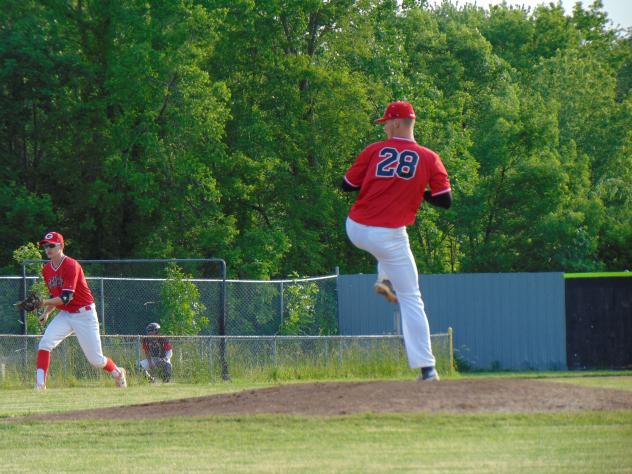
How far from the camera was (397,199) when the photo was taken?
376 inches

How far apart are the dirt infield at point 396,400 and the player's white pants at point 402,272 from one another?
1.19 feet

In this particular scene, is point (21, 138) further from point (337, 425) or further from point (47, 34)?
point (337, 425)

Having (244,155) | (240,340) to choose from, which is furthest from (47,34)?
(240,340)

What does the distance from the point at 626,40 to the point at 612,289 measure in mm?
37262

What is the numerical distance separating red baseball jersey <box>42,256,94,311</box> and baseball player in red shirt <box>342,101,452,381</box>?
5.51m

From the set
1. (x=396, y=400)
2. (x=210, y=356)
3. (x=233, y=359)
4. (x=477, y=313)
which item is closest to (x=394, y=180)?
(x=396, y=400)

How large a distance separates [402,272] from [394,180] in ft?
2.70

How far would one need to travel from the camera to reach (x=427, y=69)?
43250mm

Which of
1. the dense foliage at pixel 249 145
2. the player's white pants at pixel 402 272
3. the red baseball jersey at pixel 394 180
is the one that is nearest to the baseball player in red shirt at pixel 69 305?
the player's white pants at pixel 402 272

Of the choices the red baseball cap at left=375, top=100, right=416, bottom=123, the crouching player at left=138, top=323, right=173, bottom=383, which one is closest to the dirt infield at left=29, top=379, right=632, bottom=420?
the red baseball cap at left=375, top=100, right=416, bottom=123

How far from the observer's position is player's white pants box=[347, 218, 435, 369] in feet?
31.3

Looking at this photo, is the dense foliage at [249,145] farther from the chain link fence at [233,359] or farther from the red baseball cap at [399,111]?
the red baseball cap at [399,111]

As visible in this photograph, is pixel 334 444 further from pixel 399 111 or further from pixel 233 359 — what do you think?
pixel 233 359

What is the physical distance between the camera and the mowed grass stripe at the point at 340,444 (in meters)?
7.53
